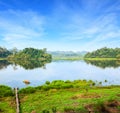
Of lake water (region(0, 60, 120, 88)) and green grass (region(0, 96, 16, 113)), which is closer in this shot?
green grass (region(0, 96, 16, 113))

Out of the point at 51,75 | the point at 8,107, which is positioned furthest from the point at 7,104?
the point at 51,75

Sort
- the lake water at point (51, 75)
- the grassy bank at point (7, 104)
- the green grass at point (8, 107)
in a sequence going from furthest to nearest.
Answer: the lake water at point (51, 75) → the grassy bank at point (7, 104) → the green grass at point (8, 107)

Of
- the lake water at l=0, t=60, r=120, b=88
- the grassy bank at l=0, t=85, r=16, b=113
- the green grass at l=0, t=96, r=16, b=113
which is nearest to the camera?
the green grass at l=0, t=96, r=16, b=113

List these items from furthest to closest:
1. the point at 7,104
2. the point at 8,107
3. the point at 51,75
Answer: the point at 51,75 < the point at 7,104 < the point at 8,107

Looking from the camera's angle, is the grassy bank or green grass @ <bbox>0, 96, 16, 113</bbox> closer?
green grass @ <bbox>0, 96, 16, 113</bbox>

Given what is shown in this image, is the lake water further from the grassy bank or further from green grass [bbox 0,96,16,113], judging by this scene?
green grass [bbox 0,96,16,113]

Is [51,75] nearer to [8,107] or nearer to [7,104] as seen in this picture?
[7,104]

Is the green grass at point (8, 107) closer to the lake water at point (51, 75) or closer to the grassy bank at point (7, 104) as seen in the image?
the grassy bank at point (7, 104)

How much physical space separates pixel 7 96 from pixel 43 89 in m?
6.99

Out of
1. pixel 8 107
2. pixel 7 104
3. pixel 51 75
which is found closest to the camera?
pixel 8 107

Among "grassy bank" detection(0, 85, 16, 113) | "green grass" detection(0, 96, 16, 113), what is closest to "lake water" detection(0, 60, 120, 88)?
"grassy bank" detection(0, 85, 16, 113)

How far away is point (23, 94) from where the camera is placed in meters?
27.1

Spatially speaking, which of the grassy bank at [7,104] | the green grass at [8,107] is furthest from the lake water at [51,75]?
the green grass at [8,107]

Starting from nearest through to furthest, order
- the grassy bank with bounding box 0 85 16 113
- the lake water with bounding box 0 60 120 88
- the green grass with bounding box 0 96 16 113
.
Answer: the green grass with bounding box 0 96 16 113, the grassy bank with bounding box 0 85 16 113, the lake water with bounding box 0 60 120 88
